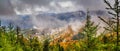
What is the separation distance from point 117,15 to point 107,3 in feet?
4.59

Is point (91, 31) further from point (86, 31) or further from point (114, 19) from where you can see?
point (114, 19)

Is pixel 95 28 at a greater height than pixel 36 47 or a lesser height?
greater

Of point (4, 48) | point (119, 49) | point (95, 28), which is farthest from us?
point (95, 28)

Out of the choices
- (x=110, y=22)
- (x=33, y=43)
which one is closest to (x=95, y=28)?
(x=110, y=22)

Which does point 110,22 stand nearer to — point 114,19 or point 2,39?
point 114,19

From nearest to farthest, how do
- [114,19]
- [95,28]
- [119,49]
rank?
1. [119,49]
2. [114,19]
3. [95,28]

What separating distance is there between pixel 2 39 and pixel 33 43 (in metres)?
43.3

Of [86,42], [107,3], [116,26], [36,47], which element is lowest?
[36,47]

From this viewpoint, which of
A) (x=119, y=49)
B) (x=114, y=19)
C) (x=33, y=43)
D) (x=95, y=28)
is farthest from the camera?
(x=33, y=43)

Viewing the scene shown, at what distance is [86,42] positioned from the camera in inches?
1650

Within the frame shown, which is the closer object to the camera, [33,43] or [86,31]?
[86,31]

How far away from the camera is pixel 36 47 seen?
7875 centimetres

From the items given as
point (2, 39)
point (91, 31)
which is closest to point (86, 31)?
point (91, 31)

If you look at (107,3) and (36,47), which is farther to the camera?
(36,47)
